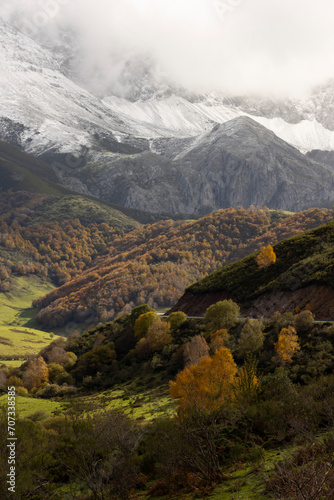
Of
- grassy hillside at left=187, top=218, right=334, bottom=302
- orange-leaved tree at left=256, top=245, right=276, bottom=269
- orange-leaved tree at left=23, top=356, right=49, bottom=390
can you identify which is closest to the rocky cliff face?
grassy hillside at left=187, top=218, right=334, bottom=302

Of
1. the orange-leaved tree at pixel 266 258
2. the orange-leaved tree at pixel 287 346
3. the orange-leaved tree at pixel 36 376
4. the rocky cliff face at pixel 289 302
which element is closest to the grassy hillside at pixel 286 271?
the orange-leaved tree at pixel 266 258

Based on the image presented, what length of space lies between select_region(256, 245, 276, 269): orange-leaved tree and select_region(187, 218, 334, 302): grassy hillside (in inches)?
43.8

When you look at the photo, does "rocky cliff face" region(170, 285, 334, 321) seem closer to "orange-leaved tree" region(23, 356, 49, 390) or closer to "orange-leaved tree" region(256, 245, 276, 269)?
"orange-leaved tree" region(256, 245, 276, 269)

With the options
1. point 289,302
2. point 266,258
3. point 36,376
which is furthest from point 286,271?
point 36,376

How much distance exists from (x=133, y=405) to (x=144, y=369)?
24522 mm

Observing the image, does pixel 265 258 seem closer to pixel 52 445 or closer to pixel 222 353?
pixel 222 353

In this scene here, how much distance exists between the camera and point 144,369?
8488 centimetres

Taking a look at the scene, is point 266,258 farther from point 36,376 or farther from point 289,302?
point 36,376

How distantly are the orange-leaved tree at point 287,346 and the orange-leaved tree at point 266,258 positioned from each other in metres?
42.0

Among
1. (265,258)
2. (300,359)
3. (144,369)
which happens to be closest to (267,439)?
(300,359)

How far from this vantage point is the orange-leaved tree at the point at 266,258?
→ 100438 mm

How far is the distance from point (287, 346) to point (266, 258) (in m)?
47.0

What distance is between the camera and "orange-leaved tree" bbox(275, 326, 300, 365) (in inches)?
2195

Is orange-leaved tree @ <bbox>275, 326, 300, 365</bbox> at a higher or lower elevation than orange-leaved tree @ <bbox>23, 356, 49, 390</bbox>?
higher
